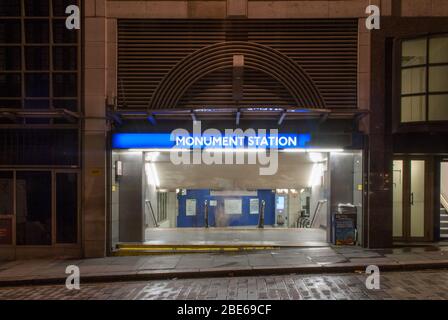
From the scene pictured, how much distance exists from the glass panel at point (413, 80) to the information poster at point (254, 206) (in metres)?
5.83

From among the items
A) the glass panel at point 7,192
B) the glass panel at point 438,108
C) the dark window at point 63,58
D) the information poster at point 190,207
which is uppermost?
the dark window at point 63,58

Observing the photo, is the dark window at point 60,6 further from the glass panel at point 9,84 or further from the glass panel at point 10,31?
the glass panel at point 9,84

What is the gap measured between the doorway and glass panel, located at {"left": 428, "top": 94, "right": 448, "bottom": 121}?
164 cm

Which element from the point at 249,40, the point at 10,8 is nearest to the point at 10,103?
→ the point at 10,8

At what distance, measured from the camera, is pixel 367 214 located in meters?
12.9

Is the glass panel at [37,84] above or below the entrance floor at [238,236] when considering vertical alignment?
above

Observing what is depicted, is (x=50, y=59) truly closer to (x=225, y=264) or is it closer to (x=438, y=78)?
(x=225, y=264)

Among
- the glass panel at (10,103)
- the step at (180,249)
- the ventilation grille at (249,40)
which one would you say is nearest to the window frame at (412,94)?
the ventilation grille at (249,40)

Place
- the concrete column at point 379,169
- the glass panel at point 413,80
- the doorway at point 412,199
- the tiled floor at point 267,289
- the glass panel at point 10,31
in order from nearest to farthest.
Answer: the tiled floor at point 267,289 < the glass panel at point 413,80 < the concrete column at point 379,169 < the glass panel at point 10,31 < the doorway at point 412,199

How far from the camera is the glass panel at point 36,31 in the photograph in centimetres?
1300

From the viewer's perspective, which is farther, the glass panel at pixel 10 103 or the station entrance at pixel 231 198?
the station entrance at pixel 231 198

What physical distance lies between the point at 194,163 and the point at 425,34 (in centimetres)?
754
